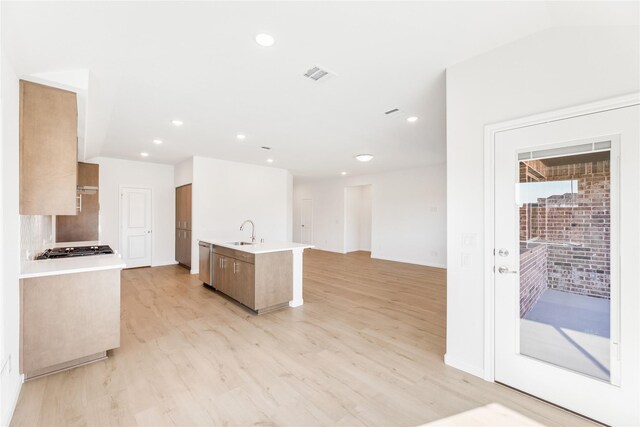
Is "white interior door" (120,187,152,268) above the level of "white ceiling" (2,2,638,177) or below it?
below

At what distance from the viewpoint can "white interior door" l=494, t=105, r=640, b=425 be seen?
1.75 m

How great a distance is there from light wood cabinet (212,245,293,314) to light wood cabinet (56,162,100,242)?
330 centimetres

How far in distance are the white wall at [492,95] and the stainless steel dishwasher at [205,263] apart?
3.87m

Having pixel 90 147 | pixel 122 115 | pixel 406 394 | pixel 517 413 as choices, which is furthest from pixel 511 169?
pixel 90 147

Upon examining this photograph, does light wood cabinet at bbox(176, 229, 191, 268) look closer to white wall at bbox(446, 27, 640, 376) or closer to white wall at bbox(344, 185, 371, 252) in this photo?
white wall at bbox(344, 185, 371, 252)

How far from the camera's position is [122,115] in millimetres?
3762

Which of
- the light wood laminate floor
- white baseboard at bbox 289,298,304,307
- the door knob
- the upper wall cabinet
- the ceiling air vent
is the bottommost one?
the light wood laminate floor

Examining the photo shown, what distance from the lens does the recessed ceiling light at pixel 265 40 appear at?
207cm

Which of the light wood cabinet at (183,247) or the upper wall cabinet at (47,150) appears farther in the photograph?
the light wood cabinet at (183,247)

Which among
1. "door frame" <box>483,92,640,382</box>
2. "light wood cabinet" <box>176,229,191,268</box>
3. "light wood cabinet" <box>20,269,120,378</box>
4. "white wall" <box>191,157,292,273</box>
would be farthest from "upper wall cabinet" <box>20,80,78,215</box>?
"light wood cabinet" <box>176,229,191,268</box>

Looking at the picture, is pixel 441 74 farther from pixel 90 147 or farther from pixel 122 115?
pixel 90 147

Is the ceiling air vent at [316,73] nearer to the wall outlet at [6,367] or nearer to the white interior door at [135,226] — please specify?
the wall outlet at [6,367]

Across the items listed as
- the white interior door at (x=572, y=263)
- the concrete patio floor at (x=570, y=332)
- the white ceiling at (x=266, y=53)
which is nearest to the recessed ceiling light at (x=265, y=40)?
the white ceiling at (x=266, y=53)

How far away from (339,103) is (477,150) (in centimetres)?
167
